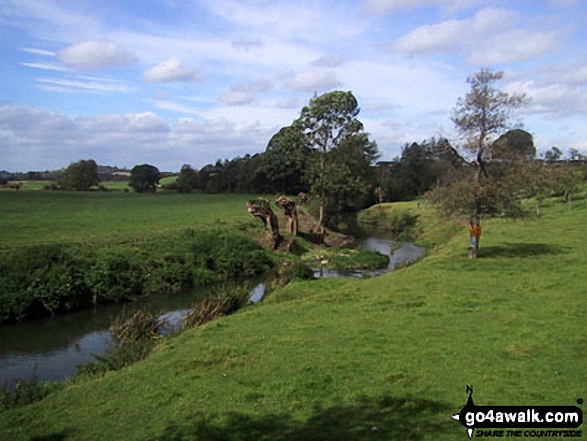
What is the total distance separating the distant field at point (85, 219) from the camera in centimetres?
4025

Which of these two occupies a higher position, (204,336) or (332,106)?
(332,106)

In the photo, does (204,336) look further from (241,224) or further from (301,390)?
(241,224)

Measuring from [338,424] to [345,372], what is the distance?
2716mm

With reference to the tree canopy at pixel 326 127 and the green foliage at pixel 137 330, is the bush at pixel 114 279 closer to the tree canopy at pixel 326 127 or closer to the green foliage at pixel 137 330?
the green foliage at pixel 137 330

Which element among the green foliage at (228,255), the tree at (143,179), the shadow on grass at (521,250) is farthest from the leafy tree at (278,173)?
the shadow on grass at (521,250)

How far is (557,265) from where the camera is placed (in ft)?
84.4

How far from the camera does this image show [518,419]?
9.76m

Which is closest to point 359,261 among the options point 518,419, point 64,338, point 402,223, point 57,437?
point 64,338

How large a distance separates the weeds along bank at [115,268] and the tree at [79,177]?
265ft

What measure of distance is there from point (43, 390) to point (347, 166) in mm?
46531

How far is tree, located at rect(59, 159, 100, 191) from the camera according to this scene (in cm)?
11525

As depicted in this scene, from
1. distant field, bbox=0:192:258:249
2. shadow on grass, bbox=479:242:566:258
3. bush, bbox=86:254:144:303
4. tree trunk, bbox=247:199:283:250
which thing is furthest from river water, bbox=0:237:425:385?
shadow on grass, bbox=479:242:566:258

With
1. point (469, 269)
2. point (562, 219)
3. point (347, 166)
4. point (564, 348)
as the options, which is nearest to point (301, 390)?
point (564, 348)

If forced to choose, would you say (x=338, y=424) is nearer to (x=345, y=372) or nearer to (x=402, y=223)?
(x=345, y=372)
